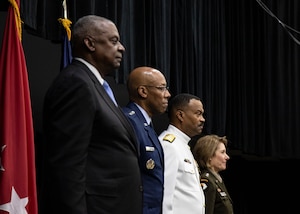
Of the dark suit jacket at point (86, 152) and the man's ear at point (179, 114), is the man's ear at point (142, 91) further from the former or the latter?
the dark suit jacket at point (86, 152)

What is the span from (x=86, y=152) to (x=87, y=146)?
0.02 metres

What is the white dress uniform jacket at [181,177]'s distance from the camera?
115 inches

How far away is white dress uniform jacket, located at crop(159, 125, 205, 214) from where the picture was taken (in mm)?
2926

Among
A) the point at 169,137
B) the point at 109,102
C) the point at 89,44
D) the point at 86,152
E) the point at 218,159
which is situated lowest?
the point at 218,159

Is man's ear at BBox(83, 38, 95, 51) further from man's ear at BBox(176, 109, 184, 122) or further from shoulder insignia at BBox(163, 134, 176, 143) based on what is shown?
man's ear at BBox(176, 109, 184, 122)

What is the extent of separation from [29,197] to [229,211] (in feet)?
5.00

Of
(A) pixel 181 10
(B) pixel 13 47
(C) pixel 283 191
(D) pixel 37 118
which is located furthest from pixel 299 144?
(B) pixel 13 47

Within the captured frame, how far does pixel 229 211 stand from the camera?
363cm

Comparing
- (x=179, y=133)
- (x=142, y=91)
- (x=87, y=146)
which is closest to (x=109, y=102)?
(x=87, y=146)

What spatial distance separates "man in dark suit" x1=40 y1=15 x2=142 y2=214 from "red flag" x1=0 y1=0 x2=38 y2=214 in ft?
2.19

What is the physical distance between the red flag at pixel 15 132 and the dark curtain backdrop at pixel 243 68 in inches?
74.0

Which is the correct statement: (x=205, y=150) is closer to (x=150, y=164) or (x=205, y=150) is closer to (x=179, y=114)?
(x=179, y=114)

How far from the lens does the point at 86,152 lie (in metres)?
1.80

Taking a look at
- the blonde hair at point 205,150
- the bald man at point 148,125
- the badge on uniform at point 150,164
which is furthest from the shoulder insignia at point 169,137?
the blonde hair at point 205,150
